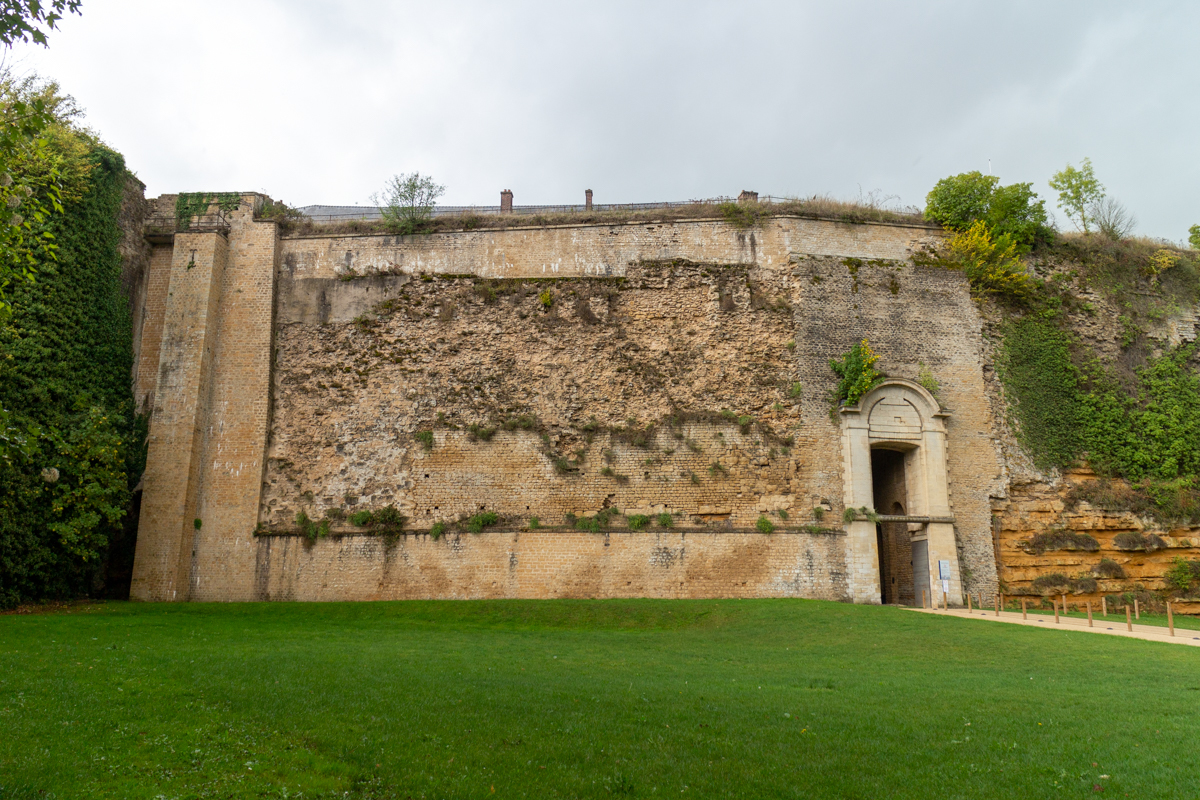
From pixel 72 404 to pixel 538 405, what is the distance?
11469mm

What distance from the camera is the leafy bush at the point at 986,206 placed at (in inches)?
867

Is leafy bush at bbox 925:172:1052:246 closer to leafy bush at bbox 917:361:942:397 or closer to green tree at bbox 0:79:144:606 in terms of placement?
leafy bush at bbox 917:361:942:397

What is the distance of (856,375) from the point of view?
20.1m

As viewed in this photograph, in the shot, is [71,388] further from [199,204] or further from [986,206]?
[986,206]

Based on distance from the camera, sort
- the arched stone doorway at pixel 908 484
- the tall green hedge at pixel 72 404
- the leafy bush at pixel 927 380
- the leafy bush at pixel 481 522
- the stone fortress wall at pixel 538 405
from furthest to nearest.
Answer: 1. the leafy bush at pixel 927 380
2. the leafy bush at pixel 481 522
3. the stone fortress wall at pixel 538 405
4. the arched stone doorway at pixel 908 484
5. the tall green hedge at pixel 72 404

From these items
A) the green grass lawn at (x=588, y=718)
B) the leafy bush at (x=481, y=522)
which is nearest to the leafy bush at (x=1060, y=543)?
the green grass lawn at (x=588, y=718)

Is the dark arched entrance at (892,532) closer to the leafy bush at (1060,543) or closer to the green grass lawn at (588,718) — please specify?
the leafy bush at (1060,543)

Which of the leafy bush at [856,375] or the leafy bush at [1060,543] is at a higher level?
the leafy bush at [856,375]

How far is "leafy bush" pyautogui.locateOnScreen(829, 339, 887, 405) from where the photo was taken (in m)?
20.0

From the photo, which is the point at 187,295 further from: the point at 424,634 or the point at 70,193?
the point at 424,634

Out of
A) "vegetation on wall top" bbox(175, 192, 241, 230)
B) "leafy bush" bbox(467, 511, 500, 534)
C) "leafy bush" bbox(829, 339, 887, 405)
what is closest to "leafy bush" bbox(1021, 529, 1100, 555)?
"leafy bush" bbox(829, 339, 887, 405)

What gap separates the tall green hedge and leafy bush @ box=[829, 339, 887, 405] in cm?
1828

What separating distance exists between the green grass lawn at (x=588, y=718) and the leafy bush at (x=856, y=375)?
820 centimetres

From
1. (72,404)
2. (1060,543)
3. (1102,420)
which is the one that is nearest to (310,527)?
(72,404)
